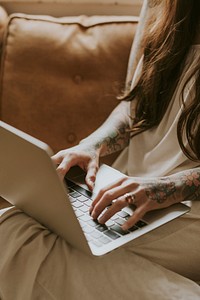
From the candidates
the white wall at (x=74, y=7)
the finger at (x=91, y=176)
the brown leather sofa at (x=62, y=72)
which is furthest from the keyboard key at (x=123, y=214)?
the white wall at (x=74, y=7)

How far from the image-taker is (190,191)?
111 cm

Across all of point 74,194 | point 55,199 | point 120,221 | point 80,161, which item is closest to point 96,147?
point 80,161

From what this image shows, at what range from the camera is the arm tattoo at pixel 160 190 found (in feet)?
3.48

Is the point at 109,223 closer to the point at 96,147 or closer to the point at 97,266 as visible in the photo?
the point at 97,266

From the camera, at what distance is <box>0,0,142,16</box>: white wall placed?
175 cm

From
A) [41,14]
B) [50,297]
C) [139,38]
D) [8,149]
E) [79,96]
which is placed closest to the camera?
[8,149]

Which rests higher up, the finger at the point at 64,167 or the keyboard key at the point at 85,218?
the finger at the point at 64,167

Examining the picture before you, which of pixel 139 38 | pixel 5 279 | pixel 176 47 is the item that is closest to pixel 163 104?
pixel 176 47

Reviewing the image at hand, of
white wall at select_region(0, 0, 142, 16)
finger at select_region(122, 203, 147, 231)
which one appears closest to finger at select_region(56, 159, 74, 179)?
finger at select_region(122, 203, 147, 231)

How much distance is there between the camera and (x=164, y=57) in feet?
4.18

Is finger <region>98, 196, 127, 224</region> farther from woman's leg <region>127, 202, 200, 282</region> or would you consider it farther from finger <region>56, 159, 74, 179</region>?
finger <region>56, 159, 74, 179</region>

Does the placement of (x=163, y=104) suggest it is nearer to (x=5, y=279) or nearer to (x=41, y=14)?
(x=5, y=279)

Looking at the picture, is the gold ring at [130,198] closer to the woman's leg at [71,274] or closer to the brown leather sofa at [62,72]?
the woman's leg at [71,274]

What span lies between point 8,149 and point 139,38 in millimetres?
688
